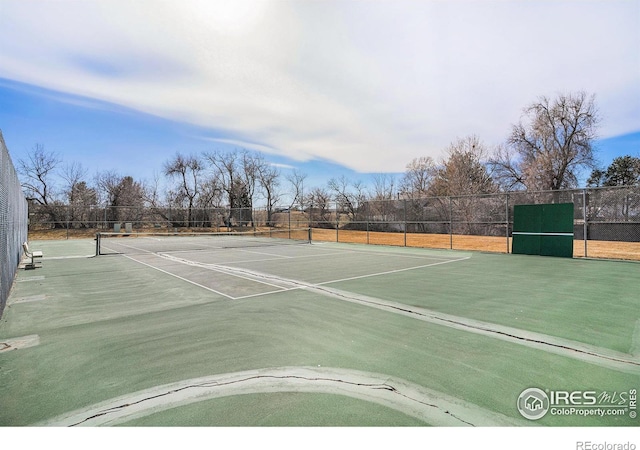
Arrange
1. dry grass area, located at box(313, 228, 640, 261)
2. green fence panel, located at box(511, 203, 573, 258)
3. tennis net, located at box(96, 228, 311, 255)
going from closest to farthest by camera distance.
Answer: green fence panel, located at box(511, 203, 573, 258), dry grass area, located at box(313, 228, 640, 261), tennis net, located at box(96, 228, 311, 255)

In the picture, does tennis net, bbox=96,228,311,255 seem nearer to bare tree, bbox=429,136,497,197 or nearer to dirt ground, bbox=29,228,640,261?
dirt ground, bbox=29,228,640,261

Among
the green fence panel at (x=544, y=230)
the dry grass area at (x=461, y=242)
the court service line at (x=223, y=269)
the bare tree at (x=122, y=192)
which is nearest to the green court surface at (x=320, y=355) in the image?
the court service line at (x=223, y=269)

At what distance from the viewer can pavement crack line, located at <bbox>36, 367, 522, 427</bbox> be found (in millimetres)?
2312

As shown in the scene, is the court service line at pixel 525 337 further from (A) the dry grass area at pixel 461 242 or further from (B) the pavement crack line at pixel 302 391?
(A) the dry grass area at pixel 461 242

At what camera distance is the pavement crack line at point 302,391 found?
2.31 m

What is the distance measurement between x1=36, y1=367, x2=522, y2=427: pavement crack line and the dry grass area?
12.8 metres

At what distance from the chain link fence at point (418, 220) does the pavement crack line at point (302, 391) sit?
11.6 metres

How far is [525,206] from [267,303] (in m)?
11.6

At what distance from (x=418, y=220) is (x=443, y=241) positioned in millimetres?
2382

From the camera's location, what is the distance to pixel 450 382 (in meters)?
2.78

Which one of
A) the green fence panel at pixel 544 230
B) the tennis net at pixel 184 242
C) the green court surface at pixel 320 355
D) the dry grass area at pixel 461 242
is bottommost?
the tennis net at pixel 184 242

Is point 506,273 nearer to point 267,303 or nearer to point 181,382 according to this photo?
point 267,303

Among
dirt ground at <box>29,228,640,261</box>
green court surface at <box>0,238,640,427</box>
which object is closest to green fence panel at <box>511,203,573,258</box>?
dirt ground at <box>29,228,640,261</box>

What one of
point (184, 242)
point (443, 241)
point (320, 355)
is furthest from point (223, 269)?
point (184, 242)
